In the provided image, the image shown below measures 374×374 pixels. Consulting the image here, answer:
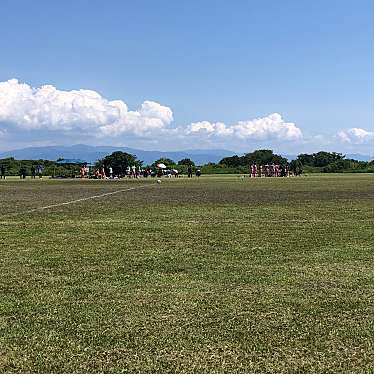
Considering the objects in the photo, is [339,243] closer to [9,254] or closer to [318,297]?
[318,297]

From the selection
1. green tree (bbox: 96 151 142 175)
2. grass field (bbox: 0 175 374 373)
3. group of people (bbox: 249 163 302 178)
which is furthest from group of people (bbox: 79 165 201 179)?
grass field (bbox: 0 175 374 373)

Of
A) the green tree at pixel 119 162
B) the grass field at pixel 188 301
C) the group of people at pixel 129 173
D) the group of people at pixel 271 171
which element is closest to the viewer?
the grass field at pixel 188 301

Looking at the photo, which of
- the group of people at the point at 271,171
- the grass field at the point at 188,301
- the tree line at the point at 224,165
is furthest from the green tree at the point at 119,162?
the grass field at the point at 188,301

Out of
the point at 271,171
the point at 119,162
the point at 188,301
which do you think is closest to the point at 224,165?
the point at 119,162

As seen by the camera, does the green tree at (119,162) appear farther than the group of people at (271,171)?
Yes

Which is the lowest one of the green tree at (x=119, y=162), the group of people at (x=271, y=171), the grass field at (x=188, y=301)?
the grass field at (x=188, y=301)

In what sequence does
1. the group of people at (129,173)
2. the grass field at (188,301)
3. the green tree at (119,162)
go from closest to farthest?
the grass field at (188,301) → the group of people at (129,173) → the green tree at (119,162)

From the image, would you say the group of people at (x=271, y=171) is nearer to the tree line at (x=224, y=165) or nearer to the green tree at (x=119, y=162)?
the tree line at (x=224, y=165)

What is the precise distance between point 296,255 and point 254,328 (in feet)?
12.6

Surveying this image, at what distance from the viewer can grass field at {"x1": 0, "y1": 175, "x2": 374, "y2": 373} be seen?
13.5ft

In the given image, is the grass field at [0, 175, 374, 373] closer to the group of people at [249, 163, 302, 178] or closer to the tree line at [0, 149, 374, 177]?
the group of people at [249, 163, 302, 178]

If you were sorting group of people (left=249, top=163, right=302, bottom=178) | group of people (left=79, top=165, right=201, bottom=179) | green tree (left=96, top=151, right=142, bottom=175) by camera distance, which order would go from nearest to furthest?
group of people (left=79, top=165, right=201, bottom=179)
group of people (left=249, top=163, right=302, bottom=178)
green tree (left=96, top=151, right=142, bottom=175)

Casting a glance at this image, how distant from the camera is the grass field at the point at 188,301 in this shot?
4.12m

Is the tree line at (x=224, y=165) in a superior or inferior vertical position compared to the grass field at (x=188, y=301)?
superior
